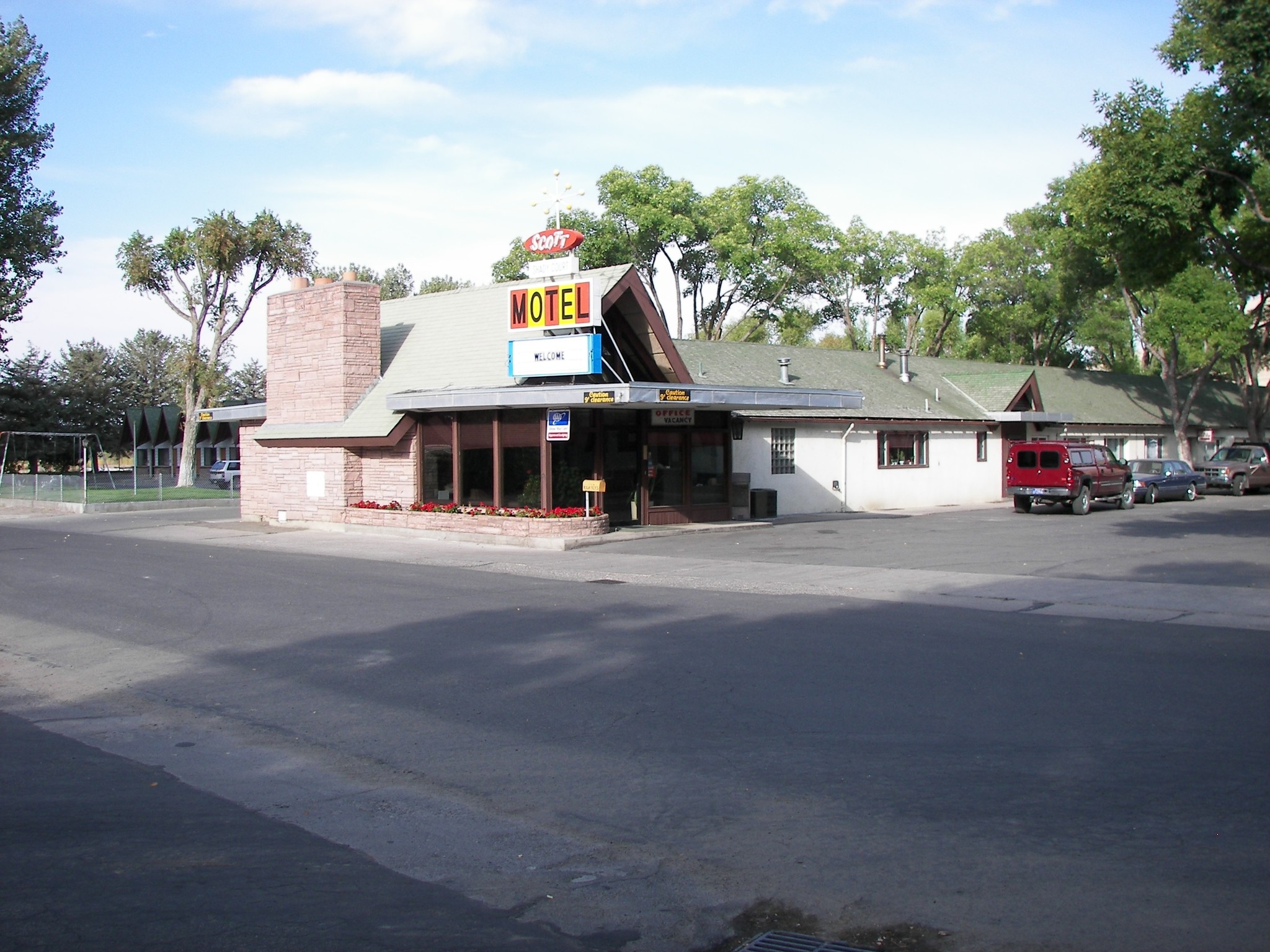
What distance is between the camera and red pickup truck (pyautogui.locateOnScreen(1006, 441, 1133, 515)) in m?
31.3

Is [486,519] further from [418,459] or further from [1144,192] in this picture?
[1144,192]

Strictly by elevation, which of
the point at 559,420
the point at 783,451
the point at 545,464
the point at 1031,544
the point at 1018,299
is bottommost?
the point at 1031,544

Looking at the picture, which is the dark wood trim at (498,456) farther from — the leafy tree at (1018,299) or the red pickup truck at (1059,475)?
the leafy tree at (1018,299)

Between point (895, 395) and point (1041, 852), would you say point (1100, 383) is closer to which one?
point (895, 395)

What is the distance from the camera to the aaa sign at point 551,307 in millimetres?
24328

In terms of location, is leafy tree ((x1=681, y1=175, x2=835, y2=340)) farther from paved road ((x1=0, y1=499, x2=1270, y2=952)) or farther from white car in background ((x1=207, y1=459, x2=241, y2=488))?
paved road ((x1=0, y1=499, x2=1270, y2=952))

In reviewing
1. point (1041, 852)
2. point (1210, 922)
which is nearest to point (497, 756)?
point (1041, 852)

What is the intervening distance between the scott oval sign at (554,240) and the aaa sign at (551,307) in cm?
95

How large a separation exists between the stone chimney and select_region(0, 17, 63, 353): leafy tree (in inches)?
764

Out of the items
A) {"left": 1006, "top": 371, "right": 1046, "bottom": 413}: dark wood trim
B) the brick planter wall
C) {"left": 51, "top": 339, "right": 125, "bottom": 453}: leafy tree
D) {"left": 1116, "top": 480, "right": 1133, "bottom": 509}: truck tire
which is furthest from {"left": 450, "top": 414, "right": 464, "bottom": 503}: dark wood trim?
{"left": 51, "top": 339, "right": 125, "bottom": 453}: leafy tree

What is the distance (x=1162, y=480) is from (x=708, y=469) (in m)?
18.4

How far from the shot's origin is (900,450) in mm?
36562

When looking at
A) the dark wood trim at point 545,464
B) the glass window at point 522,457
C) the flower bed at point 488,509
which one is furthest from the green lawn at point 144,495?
the dark wood trim at point 545,464

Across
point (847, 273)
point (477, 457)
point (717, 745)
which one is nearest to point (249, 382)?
point (847, 273)
